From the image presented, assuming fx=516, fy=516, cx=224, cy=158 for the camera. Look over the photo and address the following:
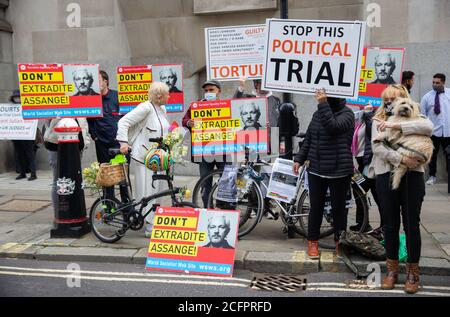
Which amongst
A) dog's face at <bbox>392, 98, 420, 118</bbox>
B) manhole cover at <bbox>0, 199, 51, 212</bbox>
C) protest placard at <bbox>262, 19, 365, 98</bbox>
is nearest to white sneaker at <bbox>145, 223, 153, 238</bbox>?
protest placard at <bbox>262, 19, 365, 98</bbox>

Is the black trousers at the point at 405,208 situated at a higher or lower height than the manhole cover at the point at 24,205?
higher

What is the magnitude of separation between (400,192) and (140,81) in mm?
4354

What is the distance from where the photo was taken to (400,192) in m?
4.66

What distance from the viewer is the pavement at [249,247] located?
5281 millimetres

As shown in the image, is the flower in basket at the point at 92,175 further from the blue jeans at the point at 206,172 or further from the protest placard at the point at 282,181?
the protest placard at the point at 282,181

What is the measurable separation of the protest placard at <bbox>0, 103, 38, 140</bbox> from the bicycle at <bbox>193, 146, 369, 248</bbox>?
5540mm

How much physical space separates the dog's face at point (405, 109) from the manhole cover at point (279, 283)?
1.83 m

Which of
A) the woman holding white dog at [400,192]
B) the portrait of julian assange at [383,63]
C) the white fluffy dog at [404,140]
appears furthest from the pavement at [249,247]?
the portrait of julian assange at [383,63]

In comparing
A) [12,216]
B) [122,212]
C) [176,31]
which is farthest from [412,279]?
[176,31]

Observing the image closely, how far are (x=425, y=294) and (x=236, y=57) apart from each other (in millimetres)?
3723

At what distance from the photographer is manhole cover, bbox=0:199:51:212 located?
795 centimetres
